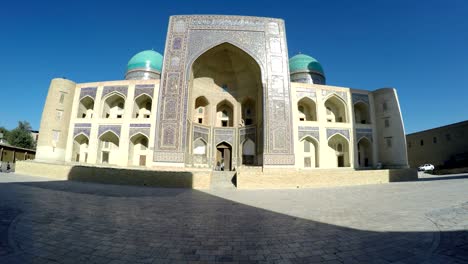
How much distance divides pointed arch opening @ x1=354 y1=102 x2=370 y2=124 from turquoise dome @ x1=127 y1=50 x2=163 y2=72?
60.2ft

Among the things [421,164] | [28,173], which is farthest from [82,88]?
[421,164]

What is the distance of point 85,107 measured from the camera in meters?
16.9

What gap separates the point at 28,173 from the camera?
11250 mm

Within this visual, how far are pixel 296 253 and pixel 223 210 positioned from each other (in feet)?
7.44

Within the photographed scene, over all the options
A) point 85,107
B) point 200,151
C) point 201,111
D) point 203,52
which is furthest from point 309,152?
point 85,107

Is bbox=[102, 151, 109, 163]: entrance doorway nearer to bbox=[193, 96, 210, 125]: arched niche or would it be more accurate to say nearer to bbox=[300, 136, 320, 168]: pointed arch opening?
bbox=[193, 96, 210, 125]: arched niche

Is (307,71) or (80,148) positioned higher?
(307,71)

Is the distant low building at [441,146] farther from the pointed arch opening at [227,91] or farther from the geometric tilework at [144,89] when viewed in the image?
the geometric tilework at [144,89]

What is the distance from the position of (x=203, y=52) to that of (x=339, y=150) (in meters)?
13.2

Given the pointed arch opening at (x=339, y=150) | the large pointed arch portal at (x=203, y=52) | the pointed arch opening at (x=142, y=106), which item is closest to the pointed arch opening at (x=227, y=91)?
the large pointed arch portal at (x=203, y=52)

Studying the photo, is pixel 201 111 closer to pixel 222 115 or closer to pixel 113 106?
pixel 222 115

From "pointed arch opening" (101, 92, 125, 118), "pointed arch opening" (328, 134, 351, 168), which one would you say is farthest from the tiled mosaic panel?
"pointed arch opening" (101, 92, 125, 118)

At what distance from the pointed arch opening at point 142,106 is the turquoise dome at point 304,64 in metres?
13.9

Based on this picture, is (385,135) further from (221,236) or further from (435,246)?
(221,236)
